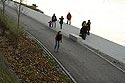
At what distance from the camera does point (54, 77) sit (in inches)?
574

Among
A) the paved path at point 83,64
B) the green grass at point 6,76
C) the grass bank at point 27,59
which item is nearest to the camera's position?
the green grass at point 6,76

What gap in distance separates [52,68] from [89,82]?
263 centimetres

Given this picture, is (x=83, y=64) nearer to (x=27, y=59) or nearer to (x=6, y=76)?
(x=27, y=59)

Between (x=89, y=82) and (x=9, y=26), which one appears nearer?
(x=89, y=82)

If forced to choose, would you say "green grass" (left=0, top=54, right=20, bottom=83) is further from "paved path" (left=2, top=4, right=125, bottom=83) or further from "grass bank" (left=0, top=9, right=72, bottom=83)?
"paved path" (left=2, top=4, right=125, bottom=83)

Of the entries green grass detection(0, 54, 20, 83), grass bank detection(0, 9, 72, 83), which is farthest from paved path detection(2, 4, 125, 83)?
green grass detection(0, 54, 20, 83)

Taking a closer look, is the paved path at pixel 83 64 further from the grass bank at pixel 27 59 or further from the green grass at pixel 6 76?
the green grass at pixel 6 76

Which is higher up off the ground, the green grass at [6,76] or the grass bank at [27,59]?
the green grass at [6,76]

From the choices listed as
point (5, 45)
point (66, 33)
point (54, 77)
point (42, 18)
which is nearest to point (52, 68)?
point (54, 77)

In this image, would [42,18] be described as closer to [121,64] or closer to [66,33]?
[66,33]

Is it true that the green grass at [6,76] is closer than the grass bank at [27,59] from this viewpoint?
Yes

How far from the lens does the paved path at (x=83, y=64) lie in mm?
14945

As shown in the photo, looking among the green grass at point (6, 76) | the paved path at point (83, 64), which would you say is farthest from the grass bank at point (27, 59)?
the green grass at point (6, 76)

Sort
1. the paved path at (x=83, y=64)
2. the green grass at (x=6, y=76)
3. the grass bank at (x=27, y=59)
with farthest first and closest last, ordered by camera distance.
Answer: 1. the paved path at (x=83, y=64)
2. the grass bank at (x=27, y=59)
3. the green grass at (x=6, y=76)
